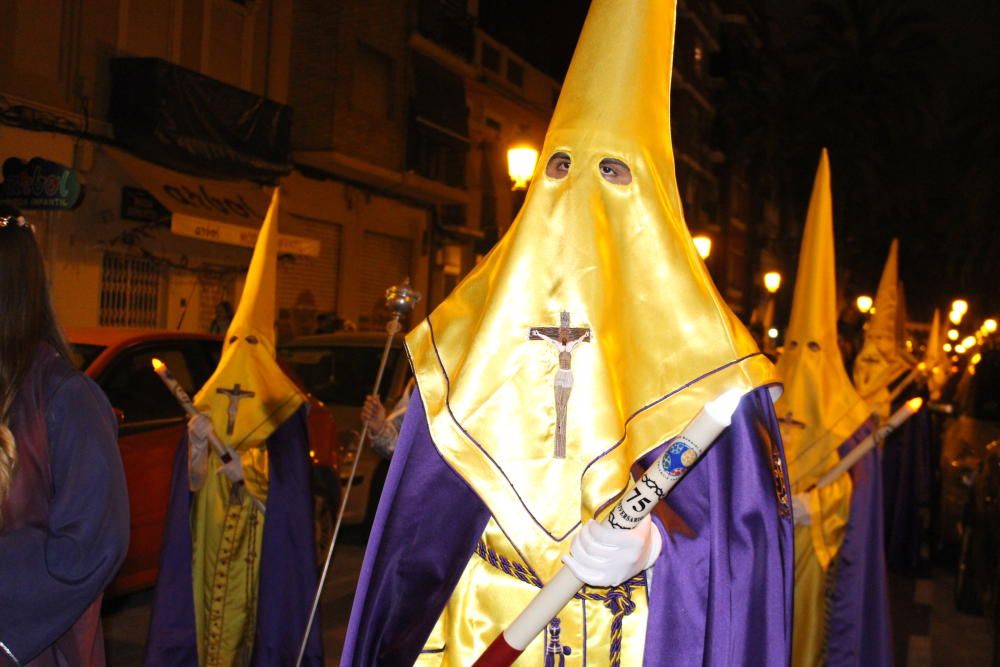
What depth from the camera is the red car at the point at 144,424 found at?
7.16 metres

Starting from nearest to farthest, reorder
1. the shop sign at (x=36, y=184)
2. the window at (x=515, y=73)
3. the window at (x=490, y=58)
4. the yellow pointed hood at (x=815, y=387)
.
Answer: the yellow pointed hood at (x=815, y=387) < the shop sign at (x=36, y=184) < the window at (x=490, y=58) < the window at (x=515, y=73)

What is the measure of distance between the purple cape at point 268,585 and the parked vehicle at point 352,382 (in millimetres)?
3758

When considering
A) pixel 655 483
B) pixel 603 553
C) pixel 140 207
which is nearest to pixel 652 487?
pixel 655 483

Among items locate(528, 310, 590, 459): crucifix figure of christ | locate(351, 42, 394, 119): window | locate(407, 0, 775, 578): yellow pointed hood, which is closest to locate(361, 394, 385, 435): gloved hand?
locate(407, 0, 775, 578): yellow pointed hood

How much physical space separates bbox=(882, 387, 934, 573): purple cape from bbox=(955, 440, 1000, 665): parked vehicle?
1017mm

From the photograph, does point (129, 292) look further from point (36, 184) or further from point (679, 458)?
point (679, 458)

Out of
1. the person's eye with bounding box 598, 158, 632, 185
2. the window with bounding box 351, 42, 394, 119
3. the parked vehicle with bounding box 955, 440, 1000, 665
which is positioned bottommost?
the parked vehicle with bounding box 955, 440, 1000, 665

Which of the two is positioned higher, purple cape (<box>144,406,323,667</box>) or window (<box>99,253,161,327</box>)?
window (<box>99,253,161,327</box>)

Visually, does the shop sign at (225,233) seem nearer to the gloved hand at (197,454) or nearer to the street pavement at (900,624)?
the street pavement at (900,624)

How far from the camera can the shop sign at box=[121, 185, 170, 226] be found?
15992mm

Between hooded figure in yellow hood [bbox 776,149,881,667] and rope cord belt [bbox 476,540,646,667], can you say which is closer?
rope cord belt [bbox 476,540,646,667]

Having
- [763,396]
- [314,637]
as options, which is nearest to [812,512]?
[314,637]

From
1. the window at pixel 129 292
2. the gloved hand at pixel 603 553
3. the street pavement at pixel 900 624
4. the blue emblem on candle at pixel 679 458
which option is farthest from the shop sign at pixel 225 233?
the blue emblem on candle at pixel 679 458

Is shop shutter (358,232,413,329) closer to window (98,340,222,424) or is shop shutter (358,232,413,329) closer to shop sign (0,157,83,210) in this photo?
shop sign (0,157,83,210)
